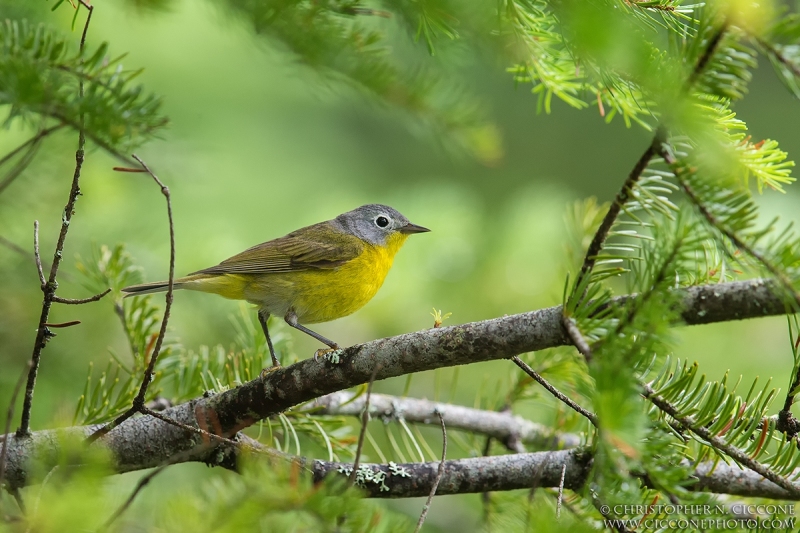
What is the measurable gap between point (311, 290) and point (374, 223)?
1.08 metres

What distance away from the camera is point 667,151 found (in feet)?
5.69

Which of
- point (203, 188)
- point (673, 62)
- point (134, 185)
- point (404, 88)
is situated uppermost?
point (673, 62)

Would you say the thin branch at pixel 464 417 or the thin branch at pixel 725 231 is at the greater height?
the thin branch at pixel 725 231

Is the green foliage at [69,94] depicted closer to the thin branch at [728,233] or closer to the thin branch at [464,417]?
the thin branch at [728,233]

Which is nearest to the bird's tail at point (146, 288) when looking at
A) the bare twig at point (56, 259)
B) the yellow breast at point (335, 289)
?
the yellow breast at point (335, 289)

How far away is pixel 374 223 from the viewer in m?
5.73

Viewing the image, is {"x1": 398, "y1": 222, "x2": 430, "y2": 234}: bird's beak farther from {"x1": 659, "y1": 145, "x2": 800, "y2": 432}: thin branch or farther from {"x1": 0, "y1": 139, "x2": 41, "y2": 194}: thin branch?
{"x1": 659, "y1": 145, "x2": 800, "y2": 432}: thin branch

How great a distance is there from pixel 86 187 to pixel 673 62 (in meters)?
3.69

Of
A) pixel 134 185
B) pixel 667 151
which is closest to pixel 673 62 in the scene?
pixel 667 151

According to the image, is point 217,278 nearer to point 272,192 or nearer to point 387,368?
point 272,192

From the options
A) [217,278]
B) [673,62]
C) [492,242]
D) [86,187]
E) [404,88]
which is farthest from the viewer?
[492,242]

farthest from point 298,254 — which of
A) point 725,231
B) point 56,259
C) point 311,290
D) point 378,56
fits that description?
point 725,231

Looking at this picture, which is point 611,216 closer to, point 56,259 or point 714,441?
point 714,441

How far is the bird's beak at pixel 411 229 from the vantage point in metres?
5.16
